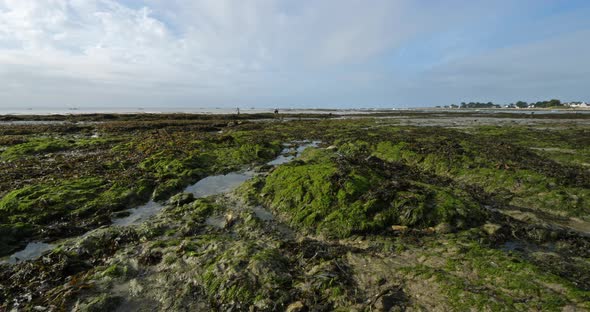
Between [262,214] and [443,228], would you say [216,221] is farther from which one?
[443,228]

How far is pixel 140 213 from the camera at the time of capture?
941 centimetres

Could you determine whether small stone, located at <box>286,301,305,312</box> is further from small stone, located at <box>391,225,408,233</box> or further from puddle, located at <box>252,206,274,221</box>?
puddle, located at <box>252,206,274,221</box>

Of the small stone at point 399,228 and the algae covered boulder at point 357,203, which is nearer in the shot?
the small stone at point 399,228

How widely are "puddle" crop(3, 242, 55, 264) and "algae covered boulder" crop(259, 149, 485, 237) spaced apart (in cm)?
590

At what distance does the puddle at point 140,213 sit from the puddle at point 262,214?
10.7 ft

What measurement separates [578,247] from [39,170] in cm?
1937

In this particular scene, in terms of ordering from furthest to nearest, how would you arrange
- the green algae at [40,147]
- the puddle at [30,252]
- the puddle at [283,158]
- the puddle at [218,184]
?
the green algae at [40,147]
the puddle at [283,158]
the puddle at [218,184]
the puddle at [30,252]

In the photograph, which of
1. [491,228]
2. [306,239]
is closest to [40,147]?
[306,239]

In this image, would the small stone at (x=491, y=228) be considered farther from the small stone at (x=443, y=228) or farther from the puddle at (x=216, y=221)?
the puddle at (x=216, y=221)

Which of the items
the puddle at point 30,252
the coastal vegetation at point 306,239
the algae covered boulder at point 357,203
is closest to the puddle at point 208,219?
the puddle at point 30,252

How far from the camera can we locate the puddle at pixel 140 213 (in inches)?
344

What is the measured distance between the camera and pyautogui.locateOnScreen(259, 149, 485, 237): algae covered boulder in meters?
7.62

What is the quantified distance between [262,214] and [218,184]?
165 inches

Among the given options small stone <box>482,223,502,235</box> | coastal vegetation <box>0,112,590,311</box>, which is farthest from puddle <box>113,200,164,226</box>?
small stone <box>482,223,502,235</box>
